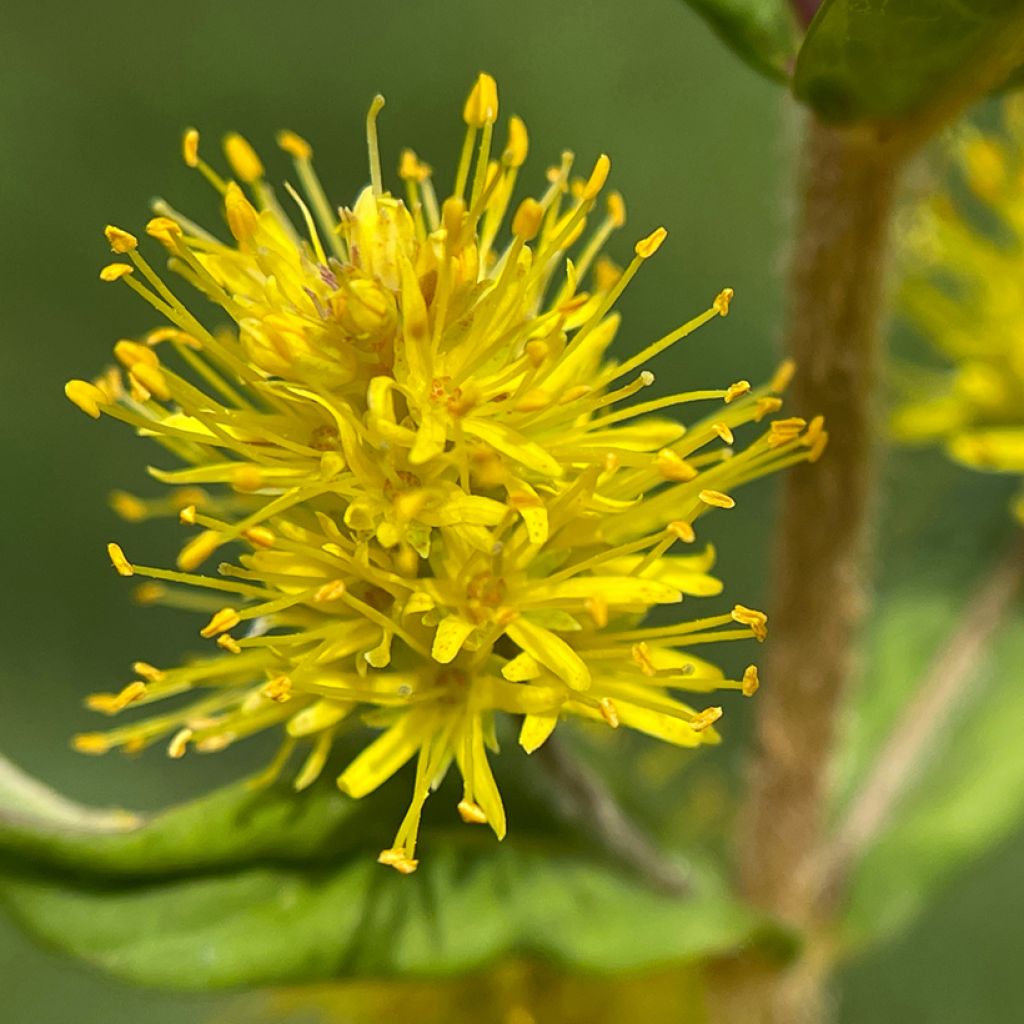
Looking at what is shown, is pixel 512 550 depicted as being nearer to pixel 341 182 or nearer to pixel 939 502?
pixel 939 502

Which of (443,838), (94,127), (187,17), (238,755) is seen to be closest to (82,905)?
(443,838)

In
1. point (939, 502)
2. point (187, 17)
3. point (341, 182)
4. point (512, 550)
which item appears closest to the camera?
point (512, 550)

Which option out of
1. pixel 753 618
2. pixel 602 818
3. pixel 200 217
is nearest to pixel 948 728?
pixel 602 818

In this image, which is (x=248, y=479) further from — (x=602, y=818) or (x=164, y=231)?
(x=602, y=818)

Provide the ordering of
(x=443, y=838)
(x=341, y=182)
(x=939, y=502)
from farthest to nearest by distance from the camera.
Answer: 1. (x=341, y=182)
2. (x=939, y=502)
3. (x=443, y=838)

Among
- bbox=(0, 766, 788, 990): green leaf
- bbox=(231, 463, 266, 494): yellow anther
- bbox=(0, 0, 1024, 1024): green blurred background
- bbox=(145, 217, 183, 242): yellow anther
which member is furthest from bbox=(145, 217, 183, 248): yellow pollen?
bbox=(0, 0, 1024, 1024): green blurred background

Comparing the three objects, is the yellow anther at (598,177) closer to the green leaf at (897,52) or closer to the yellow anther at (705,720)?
the green leaf at (897,52)
